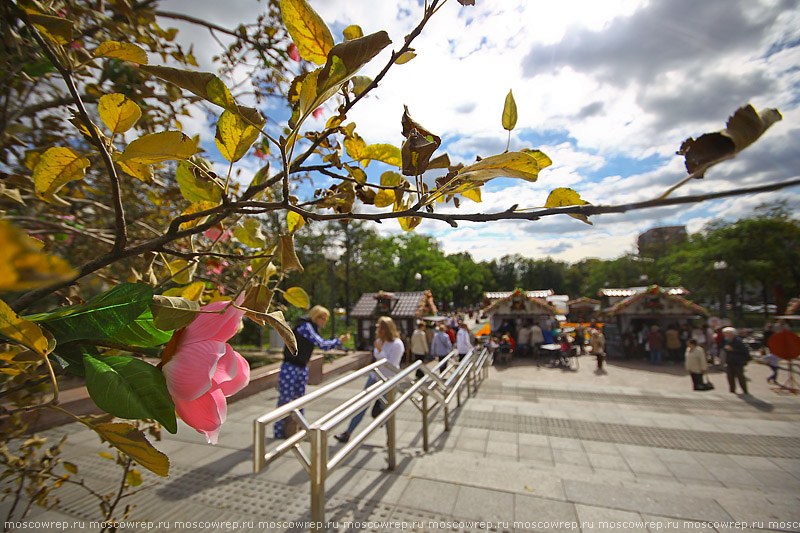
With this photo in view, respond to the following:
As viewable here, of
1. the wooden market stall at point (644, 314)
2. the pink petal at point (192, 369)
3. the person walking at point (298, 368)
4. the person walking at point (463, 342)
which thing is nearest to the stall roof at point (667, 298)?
the wooden market stall at point (644, 314)

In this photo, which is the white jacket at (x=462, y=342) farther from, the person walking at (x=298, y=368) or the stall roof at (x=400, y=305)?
the person walking at (x=298, y=368)

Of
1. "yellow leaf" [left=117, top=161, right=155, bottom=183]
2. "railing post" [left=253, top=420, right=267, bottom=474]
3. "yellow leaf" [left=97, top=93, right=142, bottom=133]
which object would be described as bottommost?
"railing post" [left=253, top=420, right=267, bottom=474]

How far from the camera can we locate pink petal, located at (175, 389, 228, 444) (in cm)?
49

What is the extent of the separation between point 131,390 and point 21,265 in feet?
1.07

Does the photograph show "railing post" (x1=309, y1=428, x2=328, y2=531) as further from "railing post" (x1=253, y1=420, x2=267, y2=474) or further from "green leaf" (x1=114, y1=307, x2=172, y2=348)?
"green leaf" (x1=114, y1=307, x2=172, y2=348)

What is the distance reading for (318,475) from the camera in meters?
2.16

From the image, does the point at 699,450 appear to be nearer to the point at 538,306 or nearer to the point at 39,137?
the point at 39,137

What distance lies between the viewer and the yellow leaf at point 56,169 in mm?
644

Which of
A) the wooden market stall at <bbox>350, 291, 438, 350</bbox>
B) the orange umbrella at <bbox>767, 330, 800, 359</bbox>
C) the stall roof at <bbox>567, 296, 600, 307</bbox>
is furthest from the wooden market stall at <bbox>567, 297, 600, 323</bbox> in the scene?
the orange umbrella at <bbox>767, 330, 800, 359</bbox>

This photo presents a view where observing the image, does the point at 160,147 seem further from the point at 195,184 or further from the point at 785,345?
the point at 785,345

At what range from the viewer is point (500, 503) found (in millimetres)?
2986

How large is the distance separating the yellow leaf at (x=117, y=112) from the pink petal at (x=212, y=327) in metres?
0.35

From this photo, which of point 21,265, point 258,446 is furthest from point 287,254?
point 258,446

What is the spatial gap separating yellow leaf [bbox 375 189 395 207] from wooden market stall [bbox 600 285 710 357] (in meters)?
17.1
